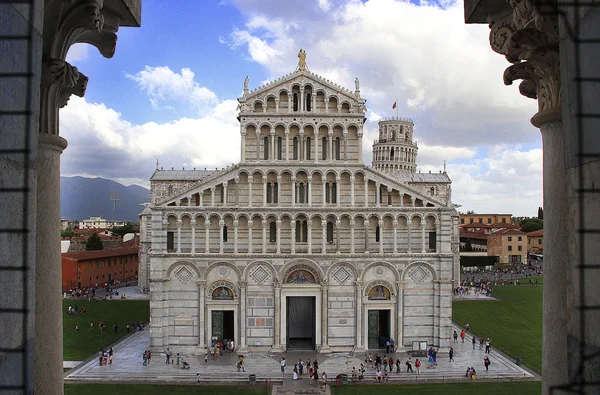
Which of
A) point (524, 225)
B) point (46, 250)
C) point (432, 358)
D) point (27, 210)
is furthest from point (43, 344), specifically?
point (524, 225)

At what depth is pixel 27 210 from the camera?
4.23 metres

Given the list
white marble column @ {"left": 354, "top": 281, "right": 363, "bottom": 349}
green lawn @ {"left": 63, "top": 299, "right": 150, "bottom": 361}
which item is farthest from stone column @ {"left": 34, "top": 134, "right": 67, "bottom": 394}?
green lawn @ {"left": 63, "top": 299, "right": 150, "bottom": 361}

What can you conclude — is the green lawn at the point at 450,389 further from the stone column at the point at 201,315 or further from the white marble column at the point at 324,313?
the stone column at the point at 201,315

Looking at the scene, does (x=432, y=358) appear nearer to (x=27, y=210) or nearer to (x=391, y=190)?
(x=391, y=190)

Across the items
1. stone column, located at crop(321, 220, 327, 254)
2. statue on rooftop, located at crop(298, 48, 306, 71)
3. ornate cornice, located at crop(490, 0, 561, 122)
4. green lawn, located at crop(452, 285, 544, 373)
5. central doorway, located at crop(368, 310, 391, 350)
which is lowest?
green lawn, located at crop(452, 285, 544, 373)

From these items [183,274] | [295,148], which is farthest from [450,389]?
[295,148]

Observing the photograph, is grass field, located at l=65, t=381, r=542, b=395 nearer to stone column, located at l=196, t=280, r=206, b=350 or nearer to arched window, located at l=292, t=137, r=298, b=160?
stone column, located at l=196, t=280, r=206, b=350

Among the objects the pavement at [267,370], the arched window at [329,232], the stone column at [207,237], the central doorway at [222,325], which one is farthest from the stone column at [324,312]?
the stone column at [207,237]

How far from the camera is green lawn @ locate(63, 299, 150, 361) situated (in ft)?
111

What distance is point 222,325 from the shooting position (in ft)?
106

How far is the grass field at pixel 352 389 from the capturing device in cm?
2517

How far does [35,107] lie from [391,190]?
30.1m

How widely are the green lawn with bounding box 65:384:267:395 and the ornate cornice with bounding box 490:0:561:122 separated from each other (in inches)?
904

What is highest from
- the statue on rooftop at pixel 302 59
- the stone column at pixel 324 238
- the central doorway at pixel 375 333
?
the statue on rooftop at pixel 302 59
